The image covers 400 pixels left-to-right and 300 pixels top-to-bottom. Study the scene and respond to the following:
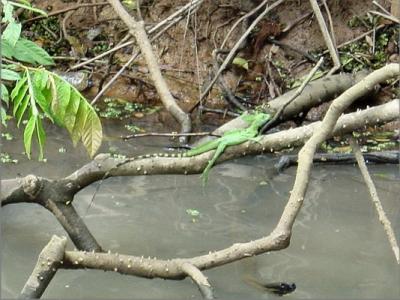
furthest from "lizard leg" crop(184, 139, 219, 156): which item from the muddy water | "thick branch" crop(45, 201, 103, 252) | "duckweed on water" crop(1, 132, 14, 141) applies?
"duckweed on water" crop(1, 132, 14, 141)

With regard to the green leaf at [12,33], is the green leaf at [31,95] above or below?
below

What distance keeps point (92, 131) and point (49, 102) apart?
169 millimetres

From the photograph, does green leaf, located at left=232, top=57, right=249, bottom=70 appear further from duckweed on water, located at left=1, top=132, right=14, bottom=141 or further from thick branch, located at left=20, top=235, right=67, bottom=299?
thick branch, located at left=20, top=235, right=67, bottom=299

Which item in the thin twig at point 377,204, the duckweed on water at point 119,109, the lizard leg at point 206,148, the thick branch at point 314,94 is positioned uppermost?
the thick branch at point 314,94

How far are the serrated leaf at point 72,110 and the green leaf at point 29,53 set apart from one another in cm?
13

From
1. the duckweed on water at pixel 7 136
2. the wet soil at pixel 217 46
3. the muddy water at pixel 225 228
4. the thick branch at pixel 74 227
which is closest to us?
the muddy water at pixel 225 228

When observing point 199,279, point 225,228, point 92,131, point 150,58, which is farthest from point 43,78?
point 150,58

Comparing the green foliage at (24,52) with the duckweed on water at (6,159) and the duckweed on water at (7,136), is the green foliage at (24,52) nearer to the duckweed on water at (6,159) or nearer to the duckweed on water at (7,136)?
the duckweed on water at (6,159)

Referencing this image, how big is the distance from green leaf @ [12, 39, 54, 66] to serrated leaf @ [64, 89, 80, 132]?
131 mm

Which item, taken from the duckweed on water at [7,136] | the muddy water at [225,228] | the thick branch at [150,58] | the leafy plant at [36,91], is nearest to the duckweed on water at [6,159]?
the muddy water at [225,228]

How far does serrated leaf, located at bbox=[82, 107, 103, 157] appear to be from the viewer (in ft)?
7.72

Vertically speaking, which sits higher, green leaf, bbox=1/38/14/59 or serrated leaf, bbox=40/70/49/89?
green leaf, bbox=1/38/14/59

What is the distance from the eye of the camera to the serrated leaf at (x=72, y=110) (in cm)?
228

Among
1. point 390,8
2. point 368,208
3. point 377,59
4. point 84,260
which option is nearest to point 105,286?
point 84,260
